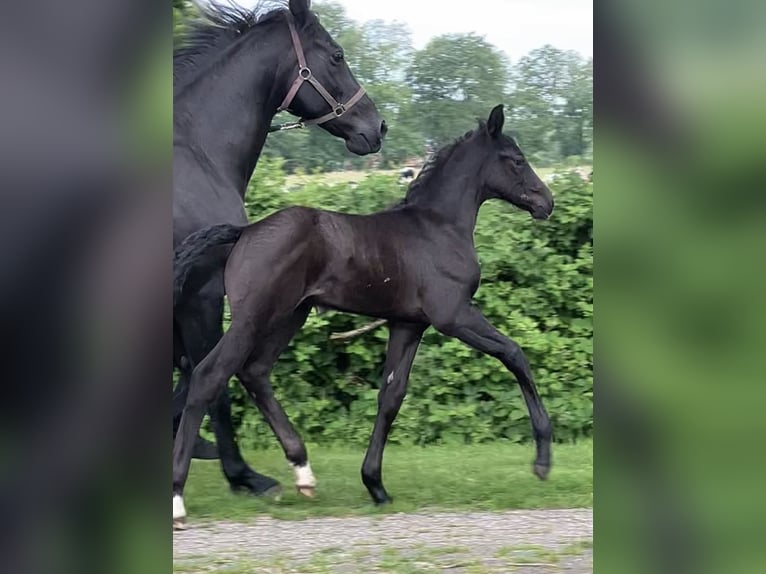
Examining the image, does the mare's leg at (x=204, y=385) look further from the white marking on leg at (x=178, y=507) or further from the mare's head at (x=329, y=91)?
the mare's head at (x=329, y=91)

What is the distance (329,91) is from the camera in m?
4.06

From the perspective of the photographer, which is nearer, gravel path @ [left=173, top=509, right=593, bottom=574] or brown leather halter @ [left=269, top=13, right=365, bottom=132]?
gravel path @ [left=173, top=509, right=593, bottom=574]

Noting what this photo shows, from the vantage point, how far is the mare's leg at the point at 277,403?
13.4 ft

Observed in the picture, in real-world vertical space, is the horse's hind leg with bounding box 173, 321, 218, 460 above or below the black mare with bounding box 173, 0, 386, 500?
below

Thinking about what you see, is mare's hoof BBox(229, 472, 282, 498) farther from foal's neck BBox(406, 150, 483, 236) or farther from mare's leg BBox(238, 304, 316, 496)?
foal's neck BBox(406, 150, 483, 236)

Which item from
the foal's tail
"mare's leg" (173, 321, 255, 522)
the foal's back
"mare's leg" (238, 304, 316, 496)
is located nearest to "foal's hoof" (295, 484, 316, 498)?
"mare's leg" (238, 304, 316, 496)

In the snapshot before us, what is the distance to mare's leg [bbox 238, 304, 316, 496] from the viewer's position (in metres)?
4.09

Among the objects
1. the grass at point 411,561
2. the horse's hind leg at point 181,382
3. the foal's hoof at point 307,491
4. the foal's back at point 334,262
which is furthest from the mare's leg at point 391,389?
the horse's hind leg at point 181,382

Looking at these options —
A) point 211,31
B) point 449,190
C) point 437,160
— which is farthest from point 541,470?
point 211,31
